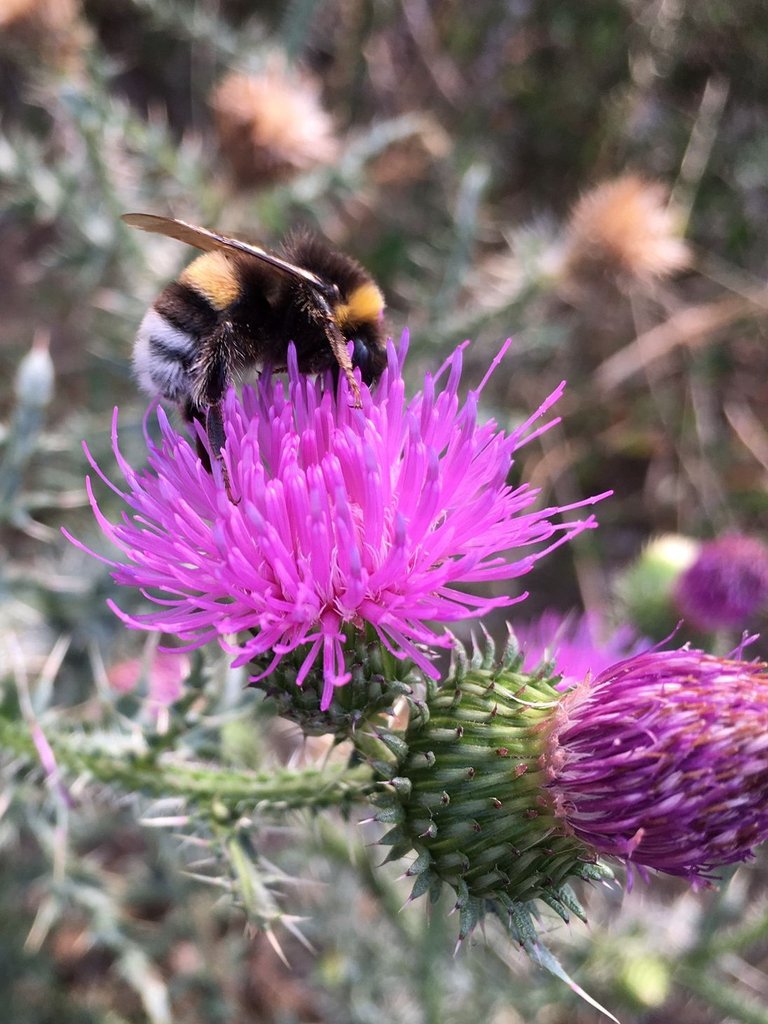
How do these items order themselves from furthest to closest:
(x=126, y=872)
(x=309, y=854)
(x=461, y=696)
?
(x=126, y=872) < (x=309, y=854) < (x=461, y=696)

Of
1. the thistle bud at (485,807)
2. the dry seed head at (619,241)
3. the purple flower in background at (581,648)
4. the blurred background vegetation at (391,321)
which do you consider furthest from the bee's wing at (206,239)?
the dry seed head at (619,241)

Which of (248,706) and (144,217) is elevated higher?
(144,217)

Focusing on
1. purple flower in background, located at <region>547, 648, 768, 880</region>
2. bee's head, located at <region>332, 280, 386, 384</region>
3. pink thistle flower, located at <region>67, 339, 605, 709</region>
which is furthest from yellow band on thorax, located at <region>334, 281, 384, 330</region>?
purple flower in background, located at <region>547, 648, 768, 880</region>

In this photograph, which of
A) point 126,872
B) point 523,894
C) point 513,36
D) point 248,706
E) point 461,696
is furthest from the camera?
point 513,36

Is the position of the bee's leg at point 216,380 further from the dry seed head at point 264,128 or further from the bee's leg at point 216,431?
the dry seed head at point 264,128

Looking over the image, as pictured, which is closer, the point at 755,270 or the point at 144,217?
the point at 144,217

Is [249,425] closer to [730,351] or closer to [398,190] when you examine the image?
[398,190]

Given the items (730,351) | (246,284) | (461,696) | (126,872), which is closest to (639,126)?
(730,351)

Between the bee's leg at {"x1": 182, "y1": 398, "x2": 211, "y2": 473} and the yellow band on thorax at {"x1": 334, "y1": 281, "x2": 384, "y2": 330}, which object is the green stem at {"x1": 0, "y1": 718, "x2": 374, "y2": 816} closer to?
the bee's leg at {"x1": 182, "y1": 398, "x2": 211, "y2": 473}

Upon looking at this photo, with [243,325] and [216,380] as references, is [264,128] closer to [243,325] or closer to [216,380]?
[243,325]
